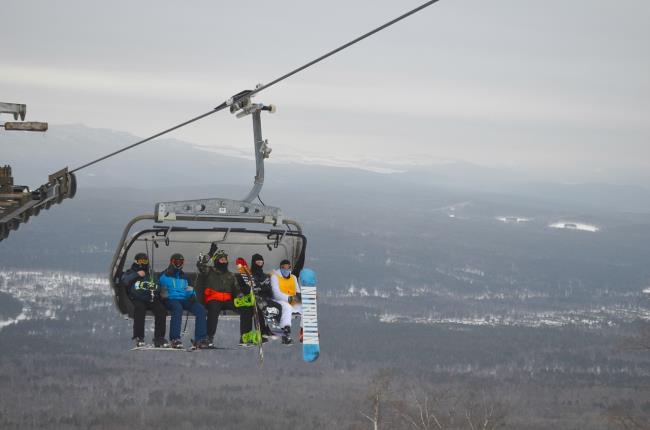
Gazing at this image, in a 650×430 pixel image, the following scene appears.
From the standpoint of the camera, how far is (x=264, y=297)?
2331 centimetres

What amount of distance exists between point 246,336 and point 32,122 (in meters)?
6.35

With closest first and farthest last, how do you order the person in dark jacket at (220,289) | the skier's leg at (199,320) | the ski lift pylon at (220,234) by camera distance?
the ski lift pylon at (220,234)
the skier's leg at (199,320)
the person in dark jacket at (220,289)

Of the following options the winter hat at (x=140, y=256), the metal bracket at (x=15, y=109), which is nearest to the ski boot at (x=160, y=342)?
the winter hat at (x=140, y=256)

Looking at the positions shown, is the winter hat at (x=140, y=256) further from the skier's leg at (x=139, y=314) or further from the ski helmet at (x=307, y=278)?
the ski helmet at (x=307, y=278)

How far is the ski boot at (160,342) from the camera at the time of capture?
2131 cm

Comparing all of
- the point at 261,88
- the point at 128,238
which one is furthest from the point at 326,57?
the point at 128,238

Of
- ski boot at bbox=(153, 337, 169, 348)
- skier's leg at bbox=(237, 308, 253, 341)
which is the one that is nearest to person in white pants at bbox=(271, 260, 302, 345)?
skier's leg at bbox=(237, 308, 253, 341)

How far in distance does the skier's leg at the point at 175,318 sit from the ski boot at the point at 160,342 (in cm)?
52

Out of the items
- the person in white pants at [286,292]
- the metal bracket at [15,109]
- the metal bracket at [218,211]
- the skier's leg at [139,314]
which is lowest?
the skier's leg at [139,314]

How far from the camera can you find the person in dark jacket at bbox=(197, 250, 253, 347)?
890 inches

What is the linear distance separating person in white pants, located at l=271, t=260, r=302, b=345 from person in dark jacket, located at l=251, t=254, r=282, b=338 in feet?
0.43

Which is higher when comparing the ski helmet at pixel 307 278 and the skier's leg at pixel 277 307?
the ski helmet at pixel 307 278

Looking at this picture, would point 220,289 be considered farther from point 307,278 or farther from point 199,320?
point 307,278

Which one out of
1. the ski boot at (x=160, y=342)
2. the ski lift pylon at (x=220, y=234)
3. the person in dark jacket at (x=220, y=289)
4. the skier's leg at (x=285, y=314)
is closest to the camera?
the ski lift pylon at (x=220, y=234)
